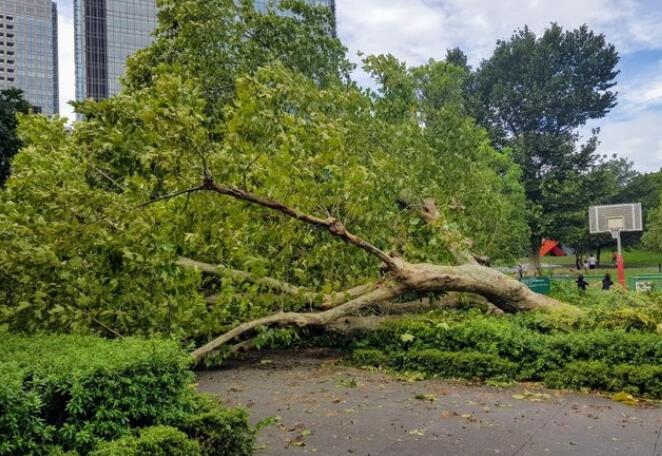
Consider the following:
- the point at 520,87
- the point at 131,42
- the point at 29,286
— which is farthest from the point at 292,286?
the point at 131,42

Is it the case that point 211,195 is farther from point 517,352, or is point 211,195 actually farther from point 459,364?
point 517,352

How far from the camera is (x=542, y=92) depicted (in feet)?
125

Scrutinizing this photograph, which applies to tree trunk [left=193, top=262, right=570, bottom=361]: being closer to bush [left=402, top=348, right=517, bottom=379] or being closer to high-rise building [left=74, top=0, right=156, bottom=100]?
bush [left=402, top=348, right=517, bottom=379]

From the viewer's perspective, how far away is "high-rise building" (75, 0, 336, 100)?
188 ft

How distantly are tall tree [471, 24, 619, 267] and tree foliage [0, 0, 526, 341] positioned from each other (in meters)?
25.9

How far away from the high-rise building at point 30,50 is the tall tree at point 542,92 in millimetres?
80608

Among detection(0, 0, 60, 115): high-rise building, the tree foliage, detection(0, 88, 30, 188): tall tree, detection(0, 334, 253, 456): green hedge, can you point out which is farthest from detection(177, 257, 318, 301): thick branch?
detection(0, 0, 60, 115): high-rise building

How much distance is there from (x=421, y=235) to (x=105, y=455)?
8015 millimetres

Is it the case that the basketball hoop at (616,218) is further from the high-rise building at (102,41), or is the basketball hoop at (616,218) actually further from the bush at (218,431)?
the high-rise building at (102,41)

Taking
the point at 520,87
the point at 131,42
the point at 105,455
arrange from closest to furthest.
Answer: the point at 105,455, the point at 520,87, the point at 131,42

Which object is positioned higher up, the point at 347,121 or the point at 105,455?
the point at 347,121

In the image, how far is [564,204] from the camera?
33500mm

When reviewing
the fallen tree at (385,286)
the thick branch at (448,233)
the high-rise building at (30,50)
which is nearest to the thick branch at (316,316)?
the fallen tree at (385,286)

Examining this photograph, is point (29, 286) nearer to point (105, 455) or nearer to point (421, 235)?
point (105, 455)
